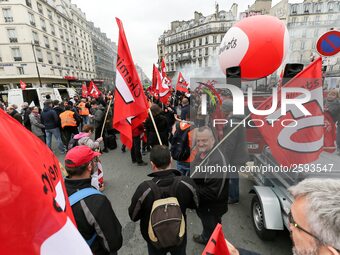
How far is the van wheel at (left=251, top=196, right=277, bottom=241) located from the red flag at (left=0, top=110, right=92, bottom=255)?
2.56 meters

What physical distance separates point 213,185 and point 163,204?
706mm

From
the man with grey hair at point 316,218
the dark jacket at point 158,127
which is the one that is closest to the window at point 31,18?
the dark jacket at point 158,127

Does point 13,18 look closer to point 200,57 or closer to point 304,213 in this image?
point 304,213

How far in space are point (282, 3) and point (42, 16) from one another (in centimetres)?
4156

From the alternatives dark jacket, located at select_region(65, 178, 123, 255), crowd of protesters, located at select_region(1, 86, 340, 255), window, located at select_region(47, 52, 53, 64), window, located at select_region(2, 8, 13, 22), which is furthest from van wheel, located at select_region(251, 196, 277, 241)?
window, located at select_region(47, 52, 53, 64)

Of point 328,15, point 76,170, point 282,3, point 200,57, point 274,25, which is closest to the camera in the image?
point 76,170

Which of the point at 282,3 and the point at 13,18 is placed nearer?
the point at 13,18

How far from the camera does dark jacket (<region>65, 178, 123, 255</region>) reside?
1497 mm

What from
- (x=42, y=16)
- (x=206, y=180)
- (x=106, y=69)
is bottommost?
(x=206, y=180)

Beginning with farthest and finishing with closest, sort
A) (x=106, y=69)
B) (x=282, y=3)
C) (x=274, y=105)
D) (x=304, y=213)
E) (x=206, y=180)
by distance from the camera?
(x=106, y=69) < (x=282, y=3) < (x=274, y=105) < (x=206, y=180) < (x=304, y=213)

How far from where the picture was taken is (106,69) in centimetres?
7006

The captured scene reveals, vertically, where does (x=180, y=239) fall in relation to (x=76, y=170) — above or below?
below

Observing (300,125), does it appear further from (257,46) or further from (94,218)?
(94,218)

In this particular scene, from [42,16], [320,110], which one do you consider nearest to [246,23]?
[320,110]
